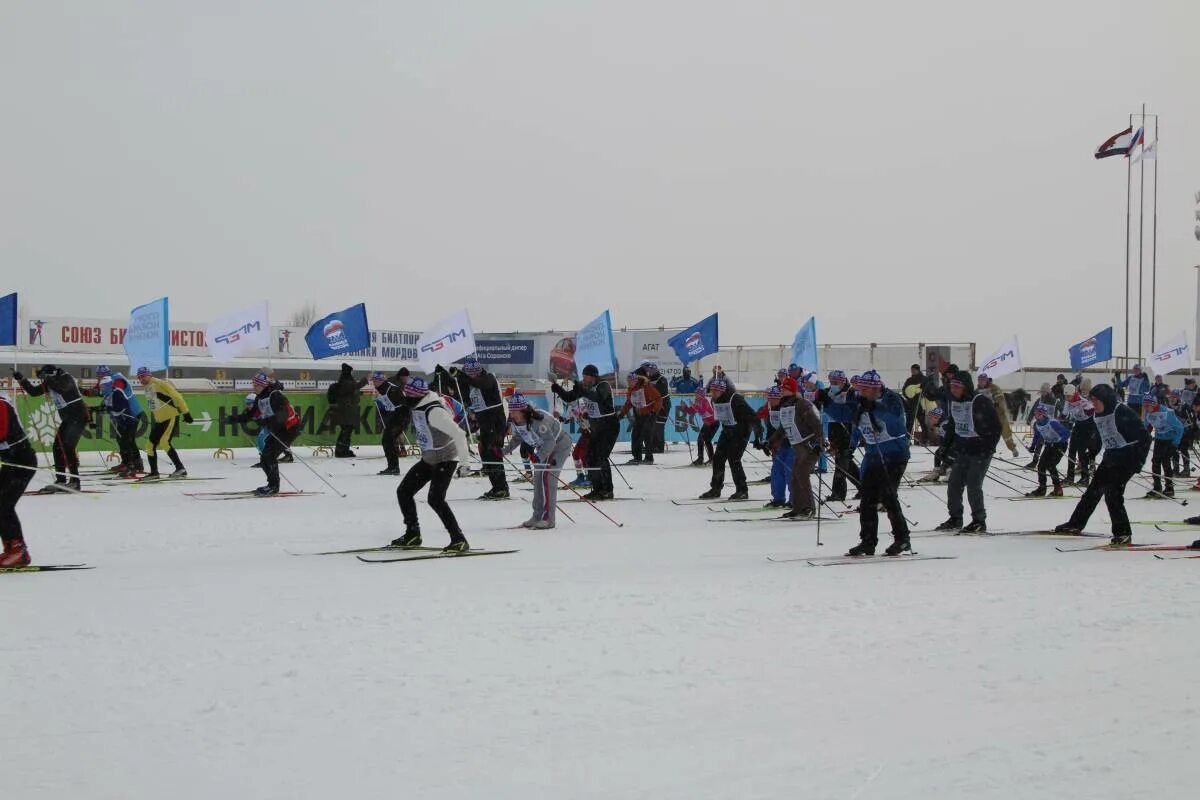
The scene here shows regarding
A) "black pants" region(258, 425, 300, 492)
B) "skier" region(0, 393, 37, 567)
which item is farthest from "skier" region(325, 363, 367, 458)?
"skier" region(0, 393, 37, 567)

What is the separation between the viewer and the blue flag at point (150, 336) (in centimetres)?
2450

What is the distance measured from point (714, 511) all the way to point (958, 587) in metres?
7.02

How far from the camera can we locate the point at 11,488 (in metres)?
10.1

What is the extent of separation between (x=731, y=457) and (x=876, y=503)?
18.9ft

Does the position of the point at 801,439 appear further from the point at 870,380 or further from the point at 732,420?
the point at 870,380

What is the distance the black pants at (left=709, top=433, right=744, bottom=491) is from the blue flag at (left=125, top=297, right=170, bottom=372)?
11.9m

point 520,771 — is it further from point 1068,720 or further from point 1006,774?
point 1068,720

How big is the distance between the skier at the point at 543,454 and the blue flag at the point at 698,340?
1824 cm

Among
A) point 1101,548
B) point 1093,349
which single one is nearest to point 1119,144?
point 1093,349

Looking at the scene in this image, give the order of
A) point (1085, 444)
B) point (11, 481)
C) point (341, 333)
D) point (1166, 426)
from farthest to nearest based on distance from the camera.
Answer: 1. point (341, 333)
2. point (1166, 426)
3. point (1085, 444)
4. point (11, 481)

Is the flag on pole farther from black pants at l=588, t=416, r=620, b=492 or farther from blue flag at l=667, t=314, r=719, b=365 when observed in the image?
black pants at l=588, t=416, r=620, b=492

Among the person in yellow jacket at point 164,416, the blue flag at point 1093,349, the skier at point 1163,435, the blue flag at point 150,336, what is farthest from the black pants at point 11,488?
the blue flag at point 1093,349

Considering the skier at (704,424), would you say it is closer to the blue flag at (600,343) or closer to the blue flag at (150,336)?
the blue flag at (600,343)

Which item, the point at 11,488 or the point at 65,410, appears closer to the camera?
the point at 11,488
